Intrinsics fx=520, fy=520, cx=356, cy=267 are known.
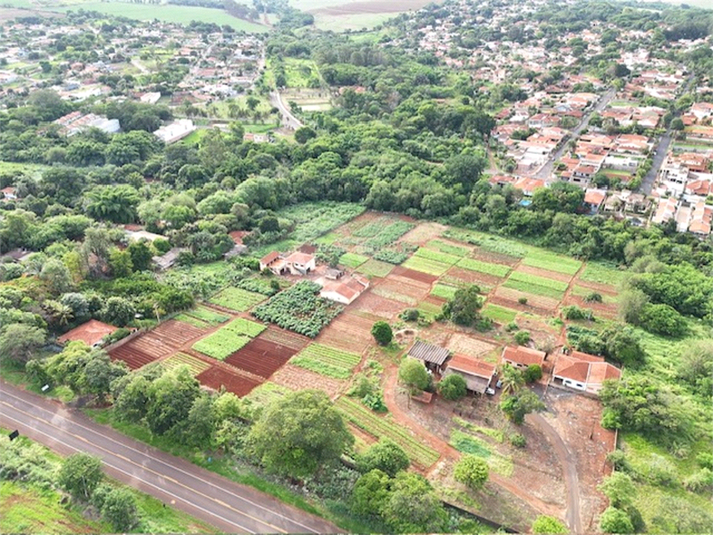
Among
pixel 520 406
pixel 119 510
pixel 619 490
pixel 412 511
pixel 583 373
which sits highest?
pixel 412 511

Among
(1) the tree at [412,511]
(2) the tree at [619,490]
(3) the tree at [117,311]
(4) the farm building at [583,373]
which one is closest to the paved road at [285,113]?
(3) the tree at [117,311]

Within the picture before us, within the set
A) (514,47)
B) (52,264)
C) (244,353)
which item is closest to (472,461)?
(244,353)

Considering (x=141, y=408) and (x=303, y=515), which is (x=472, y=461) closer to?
(x=303, y=515)

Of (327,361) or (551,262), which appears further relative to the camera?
(551,262)

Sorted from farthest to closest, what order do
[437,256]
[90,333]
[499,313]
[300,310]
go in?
[437,256] → [300,310] → [499,313] → [90,333]

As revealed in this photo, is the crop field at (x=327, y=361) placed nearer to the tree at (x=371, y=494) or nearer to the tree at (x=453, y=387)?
the tree at (x=453, y=387)

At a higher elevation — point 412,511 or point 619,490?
point 412,511

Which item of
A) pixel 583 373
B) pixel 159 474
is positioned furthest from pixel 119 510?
pixel 583 373

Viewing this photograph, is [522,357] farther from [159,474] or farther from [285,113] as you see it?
[285,113]
